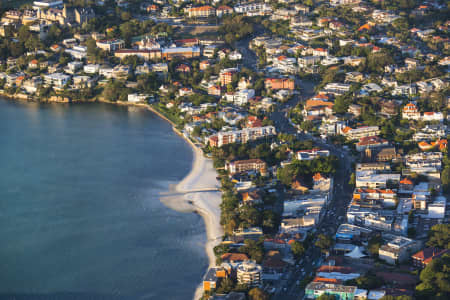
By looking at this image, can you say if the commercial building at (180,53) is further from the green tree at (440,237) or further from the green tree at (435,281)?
the green tree at (435,281)

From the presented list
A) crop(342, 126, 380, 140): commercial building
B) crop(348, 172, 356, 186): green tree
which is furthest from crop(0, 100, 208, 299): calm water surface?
crop(342, 126, 380, 140): commercial building

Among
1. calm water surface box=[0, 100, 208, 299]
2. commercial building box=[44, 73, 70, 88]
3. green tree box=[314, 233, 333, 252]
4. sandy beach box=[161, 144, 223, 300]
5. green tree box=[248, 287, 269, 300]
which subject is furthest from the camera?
commercial building box=[44, 73, 70, 88]

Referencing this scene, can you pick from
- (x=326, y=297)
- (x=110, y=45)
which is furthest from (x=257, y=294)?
(x=110, y=45)

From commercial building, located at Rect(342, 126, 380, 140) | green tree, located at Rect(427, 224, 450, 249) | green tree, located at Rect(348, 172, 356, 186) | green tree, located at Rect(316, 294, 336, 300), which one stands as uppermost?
commercial building, located at Rect(342, 126, 380, 140)

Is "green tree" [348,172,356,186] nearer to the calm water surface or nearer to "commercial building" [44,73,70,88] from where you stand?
the calm water surface

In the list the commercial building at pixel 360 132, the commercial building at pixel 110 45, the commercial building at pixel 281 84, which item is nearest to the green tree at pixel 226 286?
the commercial building at pixel 360 132

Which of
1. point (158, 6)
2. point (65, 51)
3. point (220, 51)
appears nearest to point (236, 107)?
point (220, 51)

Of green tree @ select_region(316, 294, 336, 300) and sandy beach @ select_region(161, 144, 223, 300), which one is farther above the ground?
sandy beach @ select_region(161, 144, 223, 300)
